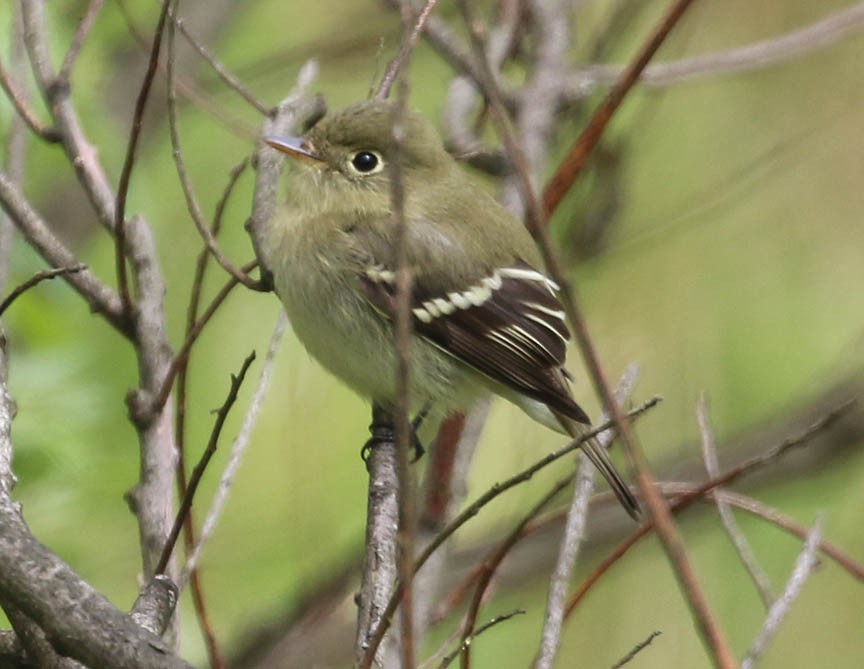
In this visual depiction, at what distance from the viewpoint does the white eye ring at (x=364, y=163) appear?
3.39 meters

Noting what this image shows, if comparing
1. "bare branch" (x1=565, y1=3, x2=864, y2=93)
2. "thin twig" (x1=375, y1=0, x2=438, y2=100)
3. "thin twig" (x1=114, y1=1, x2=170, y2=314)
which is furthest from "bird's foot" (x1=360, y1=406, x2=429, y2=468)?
"bare branch" (x1=565, y1=3, x2=864, y2=93)

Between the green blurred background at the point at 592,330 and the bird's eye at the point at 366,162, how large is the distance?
0.29 metres

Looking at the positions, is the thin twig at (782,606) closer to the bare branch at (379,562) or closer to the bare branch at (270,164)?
the bare branch at (379,562)

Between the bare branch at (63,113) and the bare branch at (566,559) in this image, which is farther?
the bare branch at (63,113)

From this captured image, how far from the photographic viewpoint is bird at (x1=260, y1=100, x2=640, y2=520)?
10.4 ft

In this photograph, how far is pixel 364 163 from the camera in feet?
11.2

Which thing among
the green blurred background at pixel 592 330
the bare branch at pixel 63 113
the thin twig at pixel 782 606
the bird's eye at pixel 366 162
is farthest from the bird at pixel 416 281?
the thin twig at pixel 782 606

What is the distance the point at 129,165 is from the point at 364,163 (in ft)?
3.62

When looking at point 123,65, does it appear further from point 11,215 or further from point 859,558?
point 859,558

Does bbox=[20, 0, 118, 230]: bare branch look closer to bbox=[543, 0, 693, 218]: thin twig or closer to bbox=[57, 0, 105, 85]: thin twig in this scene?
bbox=[57, 0, 105, 85]: thin twig

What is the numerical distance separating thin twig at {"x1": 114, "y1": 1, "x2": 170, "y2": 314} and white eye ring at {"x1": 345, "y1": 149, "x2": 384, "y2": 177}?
3.01 feet

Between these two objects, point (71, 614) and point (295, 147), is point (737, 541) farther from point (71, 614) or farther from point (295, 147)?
point (295, 147)

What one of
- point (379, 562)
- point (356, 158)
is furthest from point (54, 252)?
point (356, 158)

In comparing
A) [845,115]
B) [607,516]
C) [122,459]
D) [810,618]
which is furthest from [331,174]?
[845,115]
